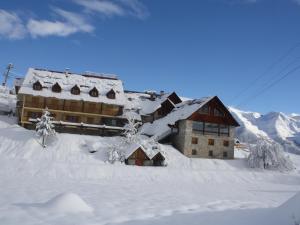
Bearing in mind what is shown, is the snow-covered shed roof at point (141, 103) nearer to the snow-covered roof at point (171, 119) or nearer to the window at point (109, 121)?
the snow-covered roof at point (171, 119)

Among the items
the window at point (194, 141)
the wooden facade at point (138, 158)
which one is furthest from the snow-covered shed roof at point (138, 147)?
the window at point (194, 141)

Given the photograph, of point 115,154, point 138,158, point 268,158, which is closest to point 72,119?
point 115,154

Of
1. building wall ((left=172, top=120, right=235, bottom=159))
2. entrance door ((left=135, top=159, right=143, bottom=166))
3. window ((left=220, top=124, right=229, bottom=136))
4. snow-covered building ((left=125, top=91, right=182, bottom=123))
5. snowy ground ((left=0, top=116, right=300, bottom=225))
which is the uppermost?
snow-covered building ((left=125, top=91, right=182, bottom=123))

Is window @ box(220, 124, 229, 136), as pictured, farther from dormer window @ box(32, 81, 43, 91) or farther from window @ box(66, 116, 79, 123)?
dormer window @ box(32, 81, 43, 91)

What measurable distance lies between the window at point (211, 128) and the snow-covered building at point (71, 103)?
12732mm

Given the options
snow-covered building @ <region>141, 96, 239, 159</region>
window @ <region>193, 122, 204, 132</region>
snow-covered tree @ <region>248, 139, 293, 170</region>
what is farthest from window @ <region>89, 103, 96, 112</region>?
snow-covered tree @ <region>248, 139, 293, 170</region>

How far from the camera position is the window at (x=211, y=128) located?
54372mm

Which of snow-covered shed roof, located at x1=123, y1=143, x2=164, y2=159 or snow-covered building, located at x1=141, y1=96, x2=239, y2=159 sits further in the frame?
snow-covered building, located at x1=141, y1=96, x2=239, y2=159

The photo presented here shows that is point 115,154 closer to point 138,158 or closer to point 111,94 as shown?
point 138,158

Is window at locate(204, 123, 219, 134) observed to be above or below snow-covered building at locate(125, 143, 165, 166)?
above

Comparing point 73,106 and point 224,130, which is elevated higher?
point 73,106

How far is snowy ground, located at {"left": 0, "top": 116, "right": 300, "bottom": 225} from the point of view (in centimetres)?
1542

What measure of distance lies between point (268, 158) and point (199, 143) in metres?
9.87

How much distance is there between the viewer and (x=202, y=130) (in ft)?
177
